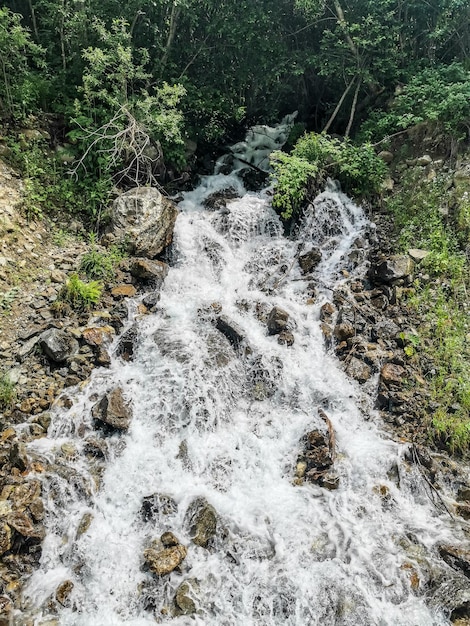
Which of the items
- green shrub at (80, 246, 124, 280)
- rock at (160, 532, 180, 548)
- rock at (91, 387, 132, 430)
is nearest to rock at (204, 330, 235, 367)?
rock at (91, 387, 132, 430)

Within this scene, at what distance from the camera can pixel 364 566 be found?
457 cm

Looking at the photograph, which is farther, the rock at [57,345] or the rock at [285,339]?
the rock at [285,339]

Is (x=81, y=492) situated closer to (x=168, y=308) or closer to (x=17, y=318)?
(x=17, y=318)

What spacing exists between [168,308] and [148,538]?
4.16 m

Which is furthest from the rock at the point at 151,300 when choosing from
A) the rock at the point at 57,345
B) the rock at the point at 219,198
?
the rock at the point at 219,198

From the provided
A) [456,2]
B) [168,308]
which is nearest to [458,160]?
[456,2]

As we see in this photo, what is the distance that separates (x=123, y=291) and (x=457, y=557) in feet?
21.0

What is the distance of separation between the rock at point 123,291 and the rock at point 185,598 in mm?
4840

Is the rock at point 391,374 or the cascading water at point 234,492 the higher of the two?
the rock at point 391,374

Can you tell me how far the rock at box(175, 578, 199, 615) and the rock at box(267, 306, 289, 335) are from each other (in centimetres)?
422

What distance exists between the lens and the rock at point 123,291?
7.54m

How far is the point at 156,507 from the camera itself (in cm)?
497

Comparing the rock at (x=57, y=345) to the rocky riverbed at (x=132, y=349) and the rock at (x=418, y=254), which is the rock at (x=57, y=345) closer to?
the rocky riverbed at (x=132, y=349)

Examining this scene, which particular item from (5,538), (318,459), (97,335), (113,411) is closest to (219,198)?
(97,335)
